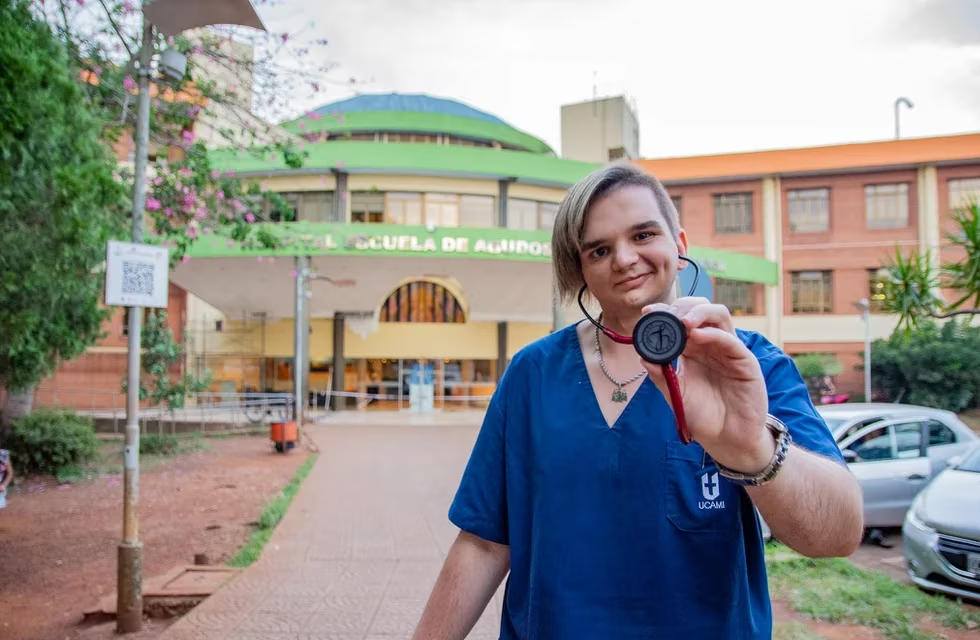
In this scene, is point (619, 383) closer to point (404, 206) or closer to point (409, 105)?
point (404, 206)

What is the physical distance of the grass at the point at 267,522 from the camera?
254 inches

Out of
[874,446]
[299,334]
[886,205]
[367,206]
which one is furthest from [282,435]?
[886,205]

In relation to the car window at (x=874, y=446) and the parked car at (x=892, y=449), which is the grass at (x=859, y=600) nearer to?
the parked car at (x=892, y=449)

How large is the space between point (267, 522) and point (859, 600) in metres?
5.99

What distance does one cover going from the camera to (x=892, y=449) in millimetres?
7875

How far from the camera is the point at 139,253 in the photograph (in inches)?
195

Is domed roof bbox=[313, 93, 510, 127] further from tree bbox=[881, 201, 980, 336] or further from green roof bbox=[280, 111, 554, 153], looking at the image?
tree bbox=[881, 201, 980, 336]

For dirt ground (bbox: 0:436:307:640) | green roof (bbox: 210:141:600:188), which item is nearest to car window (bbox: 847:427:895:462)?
dirt ground (bbox: 0:436:307:640)

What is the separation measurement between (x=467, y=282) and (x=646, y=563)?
21175mm

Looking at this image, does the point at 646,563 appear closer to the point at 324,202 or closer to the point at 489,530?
the point at 489,530

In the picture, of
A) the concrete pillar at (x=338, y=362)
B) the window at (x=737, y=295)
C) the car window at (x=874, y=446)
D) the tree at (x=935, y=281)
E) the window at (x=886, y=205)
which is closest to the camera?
the tree at (x=935, y=281)

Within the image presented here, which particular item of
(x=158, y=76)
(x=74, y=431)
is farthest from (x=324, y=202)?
(x=158, y=76)

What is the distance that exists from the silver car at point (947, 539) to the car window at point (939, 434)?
235 cm

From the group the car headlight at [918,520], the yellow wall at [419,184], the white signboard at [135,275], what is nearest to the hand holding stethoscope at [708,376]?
the white signboard at [135,275]
